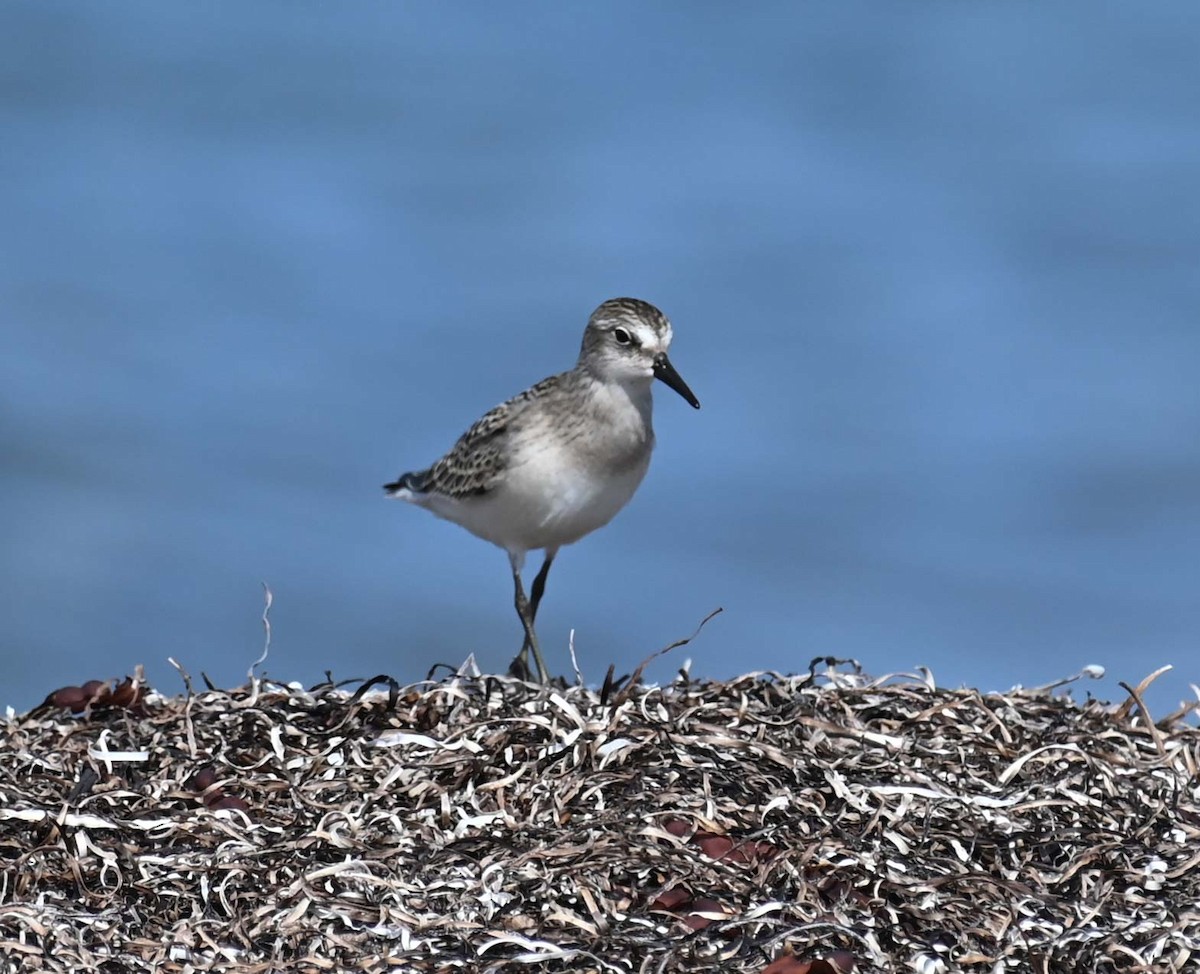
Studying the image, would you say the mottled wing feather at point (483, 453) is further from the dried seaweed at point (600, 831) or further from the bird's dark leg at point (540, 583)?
the dried seaweed at point (600, 831)

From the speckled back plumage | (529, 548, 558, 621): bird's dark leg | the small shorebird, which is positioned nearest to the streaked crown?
the small shorebird

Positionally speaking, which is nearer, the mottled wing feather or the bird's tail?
the mottled wing feather

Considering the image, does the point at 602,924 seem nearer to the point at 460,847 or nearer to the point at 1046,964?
the point at 460,847

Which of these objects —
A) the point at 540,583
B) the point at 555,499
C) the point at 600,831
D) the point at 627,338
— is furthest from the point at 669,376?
the point at 600,831

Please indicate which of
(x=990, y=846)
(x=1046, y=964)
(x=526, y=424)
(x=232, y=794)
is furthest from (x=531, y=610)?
(x=1046, y=964)

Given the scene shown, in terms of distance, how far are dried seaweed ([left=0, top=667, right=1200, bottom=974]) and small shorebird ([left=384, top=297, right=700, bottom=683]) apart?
8.82 feet

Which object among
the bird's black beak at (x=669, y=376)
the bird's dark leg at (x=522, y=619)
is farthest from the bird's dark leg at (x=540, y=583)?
the bird's black beak at (x=669, y=376)

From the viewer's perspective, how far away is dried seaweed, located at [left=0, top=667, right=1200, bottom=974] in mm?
4051

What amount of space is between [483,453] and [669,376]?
1.09 meters

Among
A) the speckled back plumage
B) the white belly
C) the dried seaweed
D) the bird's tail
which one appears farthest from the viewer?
the bird's tail

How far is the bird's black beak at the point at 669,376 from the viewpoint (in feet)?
28.3

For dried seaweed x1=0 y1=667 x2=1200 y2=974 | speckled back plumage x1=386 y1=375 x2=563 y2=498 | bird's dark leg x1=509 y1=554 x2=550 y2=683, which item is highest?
speckled back plumage x1=386 y1=375 x2=563 y2=498

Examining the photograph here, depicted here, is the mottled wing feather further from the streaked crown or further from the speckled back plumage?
the streaked crown

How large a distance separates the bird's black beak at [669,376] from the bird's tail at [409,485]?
1817 millimetres
